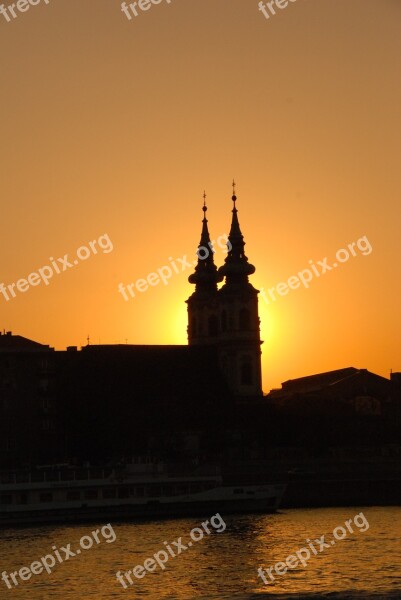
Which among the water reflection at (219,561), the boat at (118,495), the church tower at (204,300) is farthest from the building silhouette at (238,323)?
the water reflection at (219,561)

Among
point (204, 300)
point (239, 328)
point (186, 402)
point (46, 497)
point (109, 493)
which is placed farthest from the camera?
point (204, 300)

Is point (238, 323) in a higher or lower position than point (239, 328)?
higher

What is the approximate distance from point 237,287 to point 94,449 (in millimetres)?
22737

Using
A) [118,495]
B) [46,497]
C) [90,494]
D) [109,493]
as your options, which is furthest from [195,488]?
[46,497]

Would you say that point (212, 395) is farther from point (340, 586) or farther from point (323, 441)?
point (340, 586)

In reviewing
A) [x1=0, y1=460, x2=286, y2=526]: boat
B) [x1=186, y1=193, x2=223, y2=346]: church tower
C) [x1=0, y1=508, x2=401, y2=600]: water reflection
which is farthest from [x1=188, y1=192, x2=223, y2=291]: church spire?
[x1=0, y1=508, x2=401, y2=600]: water reflection

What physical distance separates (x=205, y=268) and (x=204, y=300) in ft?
12.4

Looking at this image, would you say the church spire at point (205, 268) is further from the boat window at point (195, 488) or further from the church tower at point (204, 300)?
the boat window at point (195, 488)

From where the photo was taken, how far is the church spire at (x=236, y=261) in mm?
122625

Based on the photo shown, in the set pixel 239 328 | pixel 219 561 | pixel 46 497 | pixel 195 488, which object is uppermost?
pixel 239 328

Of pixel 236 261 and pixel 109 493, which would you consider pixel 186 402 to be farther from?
pixel 109 493

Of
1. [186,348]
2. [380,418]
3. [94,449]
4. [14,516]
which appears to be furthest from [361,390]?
[14,516]

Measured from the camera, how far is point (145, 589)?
53031 millimetres

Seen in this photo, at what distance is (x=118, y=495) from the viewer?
83312 mm
